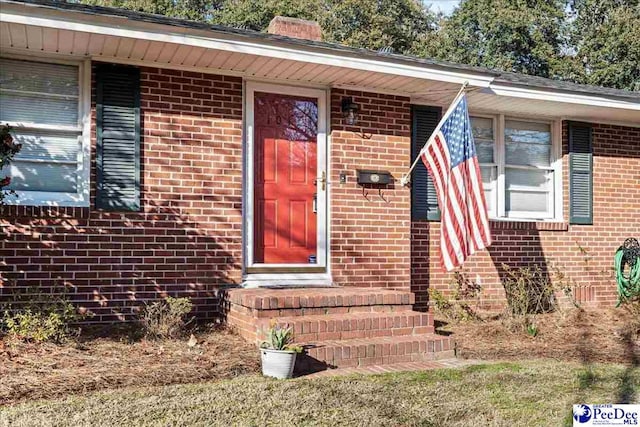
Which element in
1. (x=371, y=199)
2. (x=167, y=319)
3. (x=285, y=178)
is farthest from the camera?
(x=371, y=199)

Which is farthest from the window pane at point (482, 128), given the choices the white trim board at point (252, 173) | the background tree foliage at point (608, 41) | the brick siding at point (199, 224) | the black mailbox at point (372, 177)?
the background tree foliage at point (608, 41)

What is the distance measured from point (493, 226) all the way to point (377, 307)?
302cm

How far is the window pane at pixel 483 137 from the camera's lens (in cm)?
959

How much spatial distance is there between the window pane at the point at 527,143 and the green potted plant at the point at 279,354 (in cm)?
546

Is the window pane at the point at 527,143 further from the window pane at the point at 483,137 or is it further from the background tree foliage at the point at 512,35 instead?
the background tree foliage at the point at 512,35

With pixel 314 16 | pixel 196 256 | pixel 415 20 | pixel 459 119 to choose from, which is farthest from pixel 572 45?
pixel 196 256

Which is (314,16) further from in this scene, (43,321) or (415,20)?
(43,321)

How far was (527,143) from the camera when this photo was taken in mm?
9961

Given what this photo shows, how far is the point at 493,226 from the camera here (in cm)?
934

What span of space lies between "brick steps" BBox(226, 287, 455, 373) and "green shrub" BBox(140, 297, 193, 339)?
0.52m

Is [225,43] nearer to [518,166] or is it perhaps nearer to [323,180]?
[323,180]

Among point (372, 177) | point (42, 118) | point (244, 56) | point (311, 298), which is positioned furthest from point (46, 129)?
point (372, 177)

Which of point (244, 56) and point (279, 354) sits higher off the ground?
point (244, 56)

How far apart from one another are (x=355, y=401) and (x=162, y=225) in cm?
330
